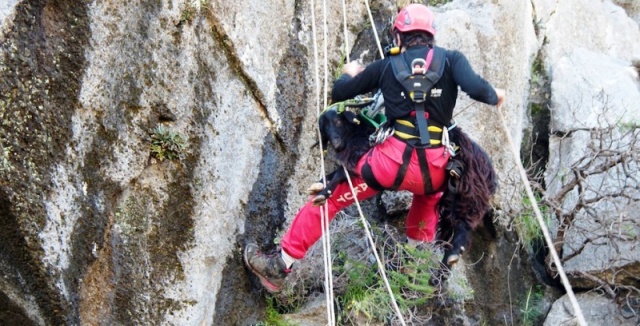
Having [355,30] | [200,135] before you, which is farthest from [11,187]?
[355,30]

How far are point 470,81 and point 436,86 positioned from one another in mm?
219

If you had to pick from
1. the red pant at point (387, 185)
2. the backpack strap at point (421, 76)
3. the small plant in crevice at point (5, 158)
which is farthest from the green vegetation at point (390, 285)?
the small plant in crevice at point (5, 158)

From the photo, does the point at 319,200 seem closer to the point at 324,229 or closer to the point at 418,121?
the point at 324,229

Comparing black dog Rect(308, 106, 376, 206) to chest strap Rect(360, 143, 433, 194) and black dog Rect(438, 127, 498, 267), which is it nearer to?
chest strap Rect(360, 143, 433, 194)

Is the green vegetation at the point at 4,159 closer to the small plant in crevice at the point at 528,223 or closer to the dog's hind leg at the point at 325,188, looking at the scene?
the dog's hind leg at the point at 325,188

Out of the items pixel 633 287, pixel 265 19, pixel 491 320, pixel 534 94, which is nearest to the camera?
pixel 265 19

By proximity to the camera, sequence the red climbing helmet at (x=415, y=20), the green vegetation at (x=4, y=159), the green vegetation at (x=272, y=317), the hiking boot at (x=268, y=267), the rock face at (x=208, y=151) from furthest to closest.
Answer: the green vegetation at (x=272, y=317)
the hiking boot at (x=268, y=267)
the red climbing helmet at (x=415, y=20)
the rock face at (x=208, y=151)
the green vegetation at (x=4, y=159)

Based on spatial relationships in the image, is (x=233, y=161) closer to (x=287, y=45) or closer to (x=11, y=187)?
(x=287, y=45)

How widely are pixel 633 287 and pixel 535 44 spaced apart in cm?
290

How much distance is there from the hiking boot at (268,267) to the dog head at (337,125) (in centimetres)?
88

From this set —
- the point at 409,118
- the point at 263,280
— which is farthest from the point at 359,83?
the point at 263,280

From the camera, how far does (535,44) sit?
795cm

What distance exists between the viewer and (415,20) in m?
4.79

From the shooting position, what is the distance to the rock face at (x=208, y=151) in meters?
4.02
